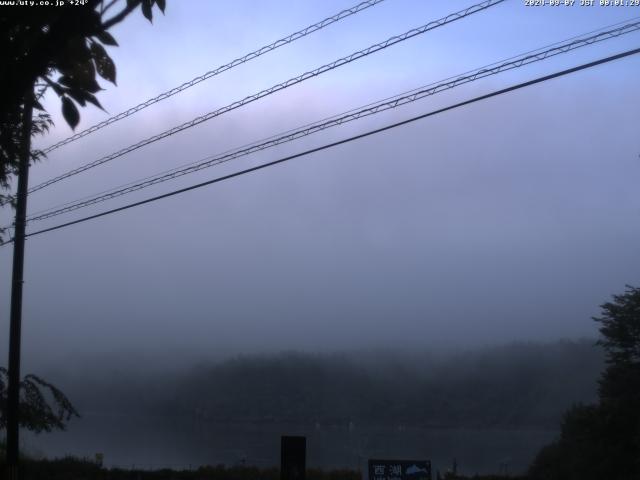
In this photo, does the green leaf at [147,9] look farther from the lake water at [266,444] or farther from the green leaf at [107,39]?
the lake water at [266,444]

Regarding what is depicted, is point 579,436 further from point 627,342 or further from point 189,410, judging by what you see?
point 189,410

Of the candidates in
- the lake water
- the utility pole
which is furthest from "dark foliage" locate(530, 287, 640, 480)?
the utility pole

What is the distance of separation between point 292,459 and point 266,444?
130 ft

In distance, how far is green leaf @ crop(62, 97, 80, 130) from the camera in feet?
14.5

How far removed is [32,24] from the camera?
3873 mm

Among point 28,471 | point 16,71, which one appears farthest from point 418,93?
point 28,471

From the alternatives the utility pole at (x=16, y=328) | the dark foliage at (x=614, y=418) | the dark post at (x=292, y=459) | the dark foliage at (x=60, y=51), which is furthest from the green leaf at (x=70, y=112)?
the dark foliage at (x=614, y=418)

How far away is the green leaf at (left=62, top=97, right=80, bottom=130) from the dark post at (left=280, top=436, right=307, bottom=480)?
790 cm

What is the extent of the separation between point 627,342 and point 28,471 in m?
19.8

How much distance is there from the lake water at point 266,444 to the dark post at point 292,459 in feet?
71.5

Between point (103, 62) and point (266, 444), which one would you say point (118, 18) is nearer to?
point (103, 62)

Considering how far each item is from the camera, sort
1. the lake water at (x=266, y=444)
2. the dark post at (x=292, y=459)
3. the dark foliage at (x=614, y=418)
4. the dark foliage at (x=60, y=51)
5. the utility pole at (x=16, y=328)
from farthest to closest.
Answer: the lake water at (x=266, y=444) < the dark foliage at (x=614, y=418) < the utility pole at (x=16, y=328) < the dark post at (x=292, y=459) < the dark foliage at (x=60, y=51)

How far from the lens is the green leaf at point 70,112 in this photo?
4.41m

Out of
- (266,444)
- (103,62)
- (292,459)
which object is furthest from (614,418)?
(266,444)
